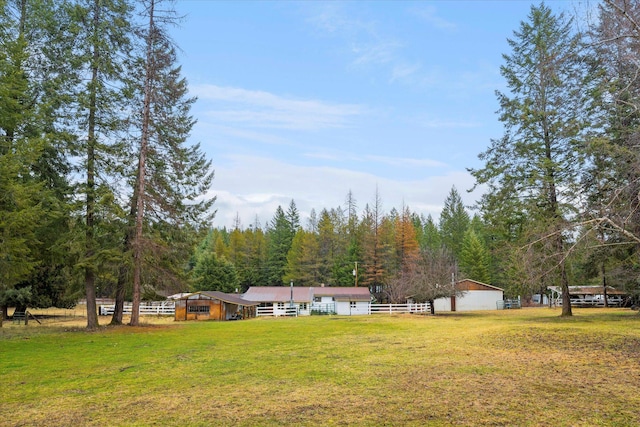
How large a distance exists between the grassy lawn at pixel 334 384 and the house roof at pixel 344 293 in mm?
31647

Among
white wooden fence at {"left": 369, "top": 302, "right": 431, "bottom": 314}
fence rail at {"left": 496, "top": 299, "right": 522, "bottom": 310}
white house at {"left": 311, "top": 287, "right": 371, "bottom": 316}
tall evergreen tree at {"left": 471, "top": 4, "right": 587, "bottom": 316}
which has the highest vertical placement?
tall evergreen tree at {"left": 471, "top": 4, "right": 587, "bottom": 316}

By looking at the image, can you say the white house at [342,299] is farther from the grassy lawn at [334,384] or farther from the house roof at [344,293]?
the grassy lawn at [334,384]

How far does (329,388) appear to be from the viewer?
6793 mm

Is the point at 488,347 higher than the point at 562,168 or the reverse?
the reverse

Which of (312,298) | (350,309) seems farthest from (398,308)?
(312,298)

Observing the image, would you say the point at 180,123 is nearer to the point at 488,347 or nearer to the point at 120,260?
the point at 120,260

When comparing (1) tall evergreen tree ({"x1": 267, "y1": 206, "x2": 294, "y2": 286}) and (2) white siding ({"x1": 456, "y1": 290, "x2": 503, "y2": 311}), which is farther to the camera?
(1) tall evergreen tree ({"x1": 267, "y1": 206, "x2": 294, "y2": 286})

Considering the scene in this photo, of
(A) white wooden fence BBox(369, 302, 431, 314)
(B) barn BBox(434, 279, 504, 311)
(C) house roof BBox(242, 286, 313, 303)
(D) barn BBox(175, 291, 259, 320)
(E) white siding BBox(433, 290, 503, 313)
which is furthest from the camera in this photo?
(E) white siding BBox(433, 290, 503, 313)

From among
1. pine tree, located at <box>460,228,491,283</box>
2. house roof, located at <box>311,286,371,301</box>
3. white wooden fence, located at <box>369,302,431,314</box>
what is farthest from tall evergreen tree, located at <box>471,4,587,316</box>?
pine tree, located at <box>460,228,491,283</box>

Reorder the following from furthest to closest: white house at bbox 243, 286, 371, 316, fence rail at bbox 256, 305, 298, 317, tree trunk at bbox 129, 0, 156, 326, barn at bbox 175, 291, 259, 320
→ white house at bbox 243, 286, 371, 316 → fence rail at bbox 256, 305, 298, 317 → barn at bbox 175, 291, 259, 320 → tree trunk at bbox 129, 0, 156, 326

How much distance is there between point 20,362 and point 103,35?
15016mm

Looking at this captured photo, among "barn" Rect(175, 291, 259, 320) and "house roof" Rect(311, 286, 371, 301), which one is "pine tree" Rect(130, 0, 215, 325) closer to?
"barn" Rect(175, 291, 259, 320)

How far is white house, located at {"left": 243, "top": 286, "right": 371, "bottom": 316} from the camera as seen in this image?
40853 millimetres

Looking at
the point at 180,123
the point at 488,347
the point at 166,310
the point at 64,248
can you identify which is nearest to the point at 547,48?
the point at 488,347
